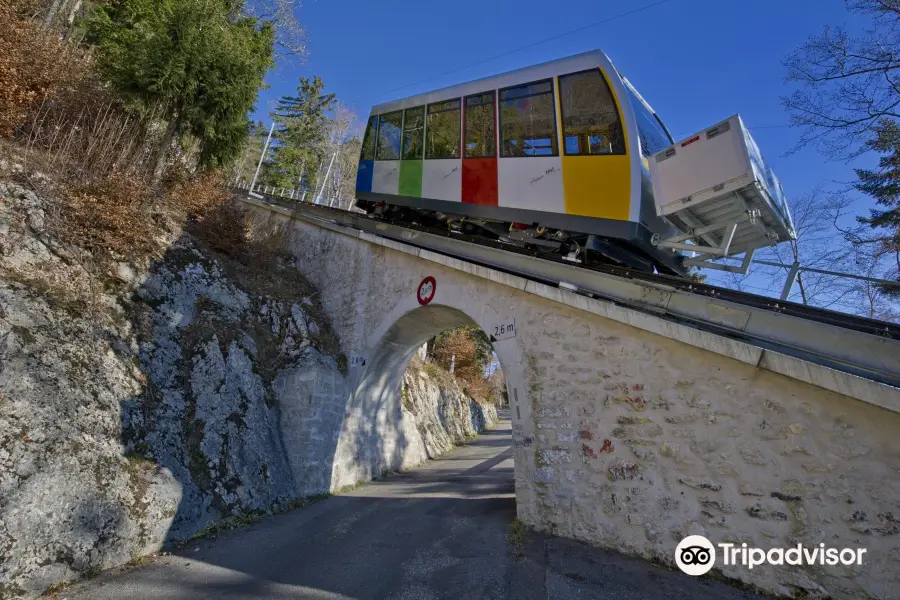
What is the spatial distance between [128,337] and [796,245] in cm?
1665

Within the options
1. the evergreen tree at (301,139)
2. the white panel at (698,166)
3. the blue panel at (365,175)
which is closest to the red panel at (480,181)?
the white panel at (698,166)

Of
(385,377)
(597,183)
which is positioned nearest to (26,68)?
(385,377)

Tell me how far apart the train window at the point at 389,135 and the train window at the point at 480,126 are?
2042 mm

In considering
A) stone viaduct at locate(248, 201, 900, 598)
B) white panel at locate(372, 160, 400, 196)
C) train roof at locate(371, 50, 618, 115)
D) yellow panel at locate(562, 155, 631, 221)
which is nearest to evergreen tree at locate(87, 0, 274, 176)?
white panel at locate(372, 160, 400, 196)

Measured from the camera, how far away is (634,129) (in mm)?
6039

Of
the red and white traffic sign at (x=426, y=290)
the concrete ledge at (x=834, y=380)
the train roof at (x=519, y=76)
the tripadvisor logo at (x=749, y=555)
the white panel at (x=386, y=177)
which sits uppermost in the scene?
the train roof at (x=519, y=76)

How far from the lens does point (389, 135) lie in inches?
382

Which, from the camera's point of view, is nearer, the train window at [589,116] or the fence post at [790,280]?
the fence post at [790,280]

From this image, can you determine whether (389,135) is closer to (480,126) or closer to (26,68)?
(480,126)

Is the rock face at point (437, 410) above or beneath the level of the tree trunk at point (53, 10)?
beneath

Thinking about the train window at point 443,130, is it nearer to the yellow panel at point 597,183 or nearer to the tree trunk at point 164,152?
the yellow panel at point 597,183

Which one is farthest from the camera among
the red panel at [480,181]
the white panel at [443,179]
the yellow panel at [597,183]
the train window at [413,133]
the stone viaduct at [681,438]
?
the train window at [413,133]

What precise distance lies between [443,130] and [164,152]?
605 cm

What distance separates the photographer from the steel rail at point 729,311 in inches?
153
